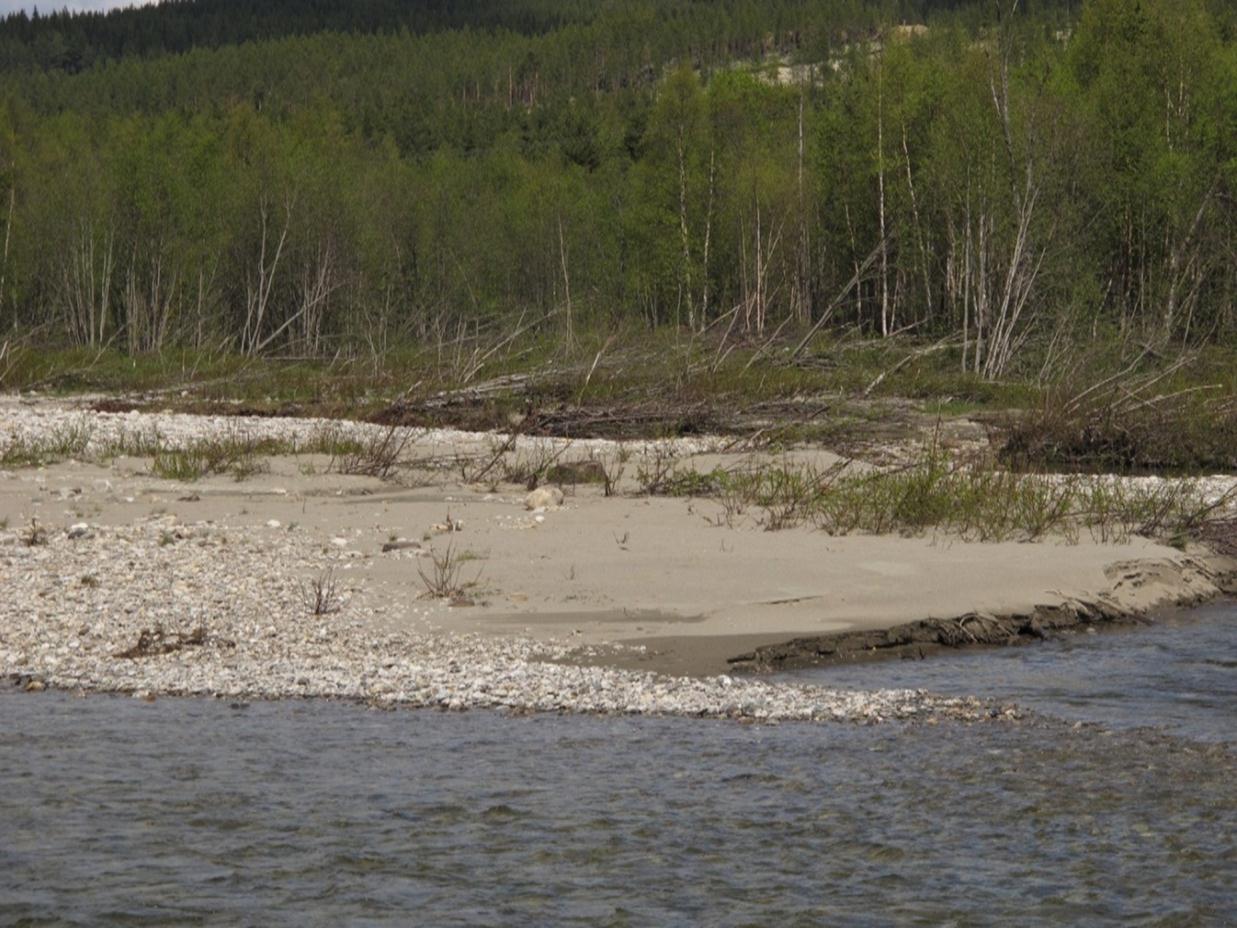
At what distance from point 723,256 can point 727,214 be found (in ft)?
5.77

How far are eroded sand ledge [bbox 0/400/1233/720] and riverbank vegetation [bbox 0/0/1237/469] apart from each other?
8.33 m

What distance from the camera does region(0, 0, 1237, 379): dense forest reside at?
36000mm

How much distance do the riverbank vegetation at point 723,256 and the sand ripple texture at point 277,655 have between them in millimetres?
12134

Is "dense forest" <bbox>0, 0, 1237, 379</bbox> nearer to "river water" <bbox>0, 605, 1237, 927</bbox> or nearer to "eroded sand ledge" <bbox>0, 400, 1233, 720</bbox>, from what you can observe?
"eroded sand ledge" <bbox>0, 400, 1233, 720</bbox>

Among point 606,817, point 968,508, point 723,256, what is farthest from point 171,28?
point 606,817

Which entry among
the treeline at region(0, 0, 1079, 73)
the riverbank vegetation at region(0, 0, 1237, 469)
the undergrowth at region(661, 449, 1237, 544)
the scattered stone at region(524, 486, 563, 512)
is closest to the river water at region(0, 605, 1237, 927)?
the undergrowth at region(661, 449, 1237, 544)

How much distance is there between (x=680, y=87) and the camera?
5097 cm

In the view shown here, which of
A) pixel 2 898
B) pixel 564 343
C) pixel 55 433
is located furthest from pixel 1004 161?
pixel 2 898

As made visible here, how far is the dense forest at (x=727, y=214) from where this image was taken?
36.0m

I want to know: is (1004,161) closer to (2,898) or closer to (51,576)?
(51,576)

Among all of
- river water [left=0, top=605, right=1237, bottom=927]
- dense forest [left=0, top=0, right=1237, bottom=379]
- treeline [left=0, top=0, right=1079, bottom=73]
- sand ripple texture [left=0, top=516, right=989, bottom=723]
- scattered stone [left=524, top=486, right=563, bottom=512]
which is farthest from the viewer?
treeline [left=0, top=0, right=1079, bottom=73]

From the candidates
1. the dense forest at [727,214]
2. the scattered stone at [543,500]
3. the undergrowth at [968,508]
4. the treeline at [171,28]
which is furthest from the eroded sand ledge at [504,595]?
the treeline at [171,28]

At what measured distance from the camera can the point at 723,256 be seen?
175 feet

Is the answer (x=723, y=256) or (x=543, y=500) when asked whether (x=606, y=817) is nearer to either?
(x=543, y=500)
